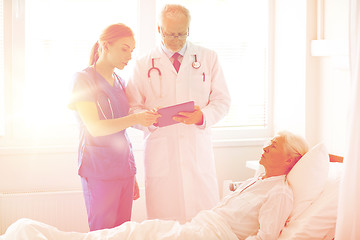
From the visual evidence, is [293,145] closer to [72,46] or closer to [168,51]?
[168,51]

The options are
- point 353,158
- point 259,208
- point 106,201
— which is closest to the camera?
point 353,158

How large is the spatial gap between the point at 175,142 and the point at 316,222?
0.91 m

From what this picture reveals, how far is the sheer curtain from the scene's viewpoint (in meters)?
1.59

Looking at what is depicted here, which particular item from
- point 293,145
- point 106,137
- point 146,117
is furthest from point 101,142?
point 293,145

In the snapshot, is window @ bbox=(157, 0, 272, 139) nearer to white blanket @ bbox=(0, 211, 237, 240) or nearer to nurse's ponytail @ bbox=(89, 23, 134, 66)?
nurse's ponytail @ bbox=(89, 23, 134, 66)

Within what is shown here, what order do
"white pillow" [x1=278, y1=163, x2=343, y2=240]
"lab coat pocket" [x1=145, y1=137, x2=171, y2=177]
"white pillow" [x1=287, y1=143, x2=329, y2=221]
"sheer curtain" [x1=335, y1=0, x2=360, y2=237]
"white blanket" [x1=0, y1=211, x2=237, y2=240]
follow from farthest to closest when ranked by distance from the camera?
1. "lab coat pocket" [x1=145, y1=137, x2=171, y2=177]
2. "white pillow" [x1=287, y1=143, x2=329, y2=221]
3. "white pillow" [x1=278, y1=163, x2=343, y2=240]
4. "white blanket" [x1=0, y1=211, x2=237, y2=240]
5. "sheer curtain" [x1=335, y1=0, x2=360, y2=237]

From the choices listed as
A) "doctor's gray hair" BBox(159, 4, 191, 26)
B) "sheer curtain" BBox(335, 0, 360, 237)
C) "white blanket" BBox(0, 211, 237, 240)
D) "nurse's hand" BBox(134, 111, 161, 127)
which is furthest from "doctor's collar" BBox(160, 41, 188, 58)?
"sheer curtain" BBox(335, 0, 360, 237)

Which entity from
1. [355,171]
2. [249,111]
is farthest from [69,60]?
[355,171]

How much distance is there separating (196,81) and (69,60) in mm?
1081

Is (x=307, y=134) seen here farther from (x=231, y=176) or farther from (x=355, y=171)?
(x=355, y=171)

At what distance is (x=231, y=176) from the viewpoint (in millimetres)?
3551

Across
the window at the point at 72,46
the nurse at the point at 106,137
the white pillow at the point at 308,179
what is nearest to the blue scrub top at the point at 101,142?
the nurse at the point at 106,137

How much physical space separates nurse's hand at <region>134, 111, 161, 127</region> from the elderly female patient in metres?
0.50

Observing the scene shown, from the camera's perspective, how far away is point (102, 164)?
236 centimetres
